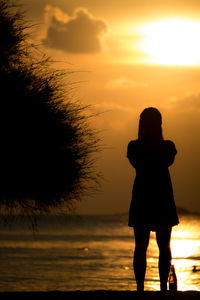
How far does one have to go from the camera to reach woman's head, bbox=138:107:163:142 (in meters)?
7.45

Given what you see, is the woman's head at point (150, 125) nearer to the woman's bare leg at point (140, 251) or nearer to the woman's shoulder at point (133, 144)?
the woman's shoulder at point (133, 144)

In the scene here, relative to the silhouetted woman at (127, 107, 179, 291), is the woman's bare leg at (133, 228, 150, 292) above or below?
below

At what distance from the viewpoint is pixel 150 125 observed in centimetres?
749

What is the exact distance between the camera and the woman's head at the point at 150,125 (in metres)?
7.45

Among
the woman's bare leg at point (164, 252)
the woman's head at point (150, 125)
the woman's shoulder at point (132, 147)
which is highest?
the woman's head at point (150, 125)
